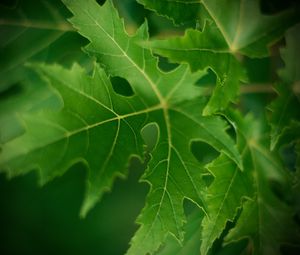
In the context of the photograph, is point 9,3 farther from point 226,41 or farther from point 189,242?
point 189,242

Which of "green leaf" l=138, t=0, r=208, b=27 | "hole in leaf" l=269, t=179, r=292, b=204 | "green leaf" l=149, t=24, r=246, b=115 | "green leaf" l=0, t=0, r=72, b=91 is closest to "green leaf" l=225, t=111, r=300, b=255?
"hole in leaf" l=269, t=179, r=292, b=204

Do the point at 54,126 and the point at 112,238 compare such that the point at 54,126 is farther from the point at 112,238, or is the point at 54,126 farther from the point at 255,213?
the point at 112,238

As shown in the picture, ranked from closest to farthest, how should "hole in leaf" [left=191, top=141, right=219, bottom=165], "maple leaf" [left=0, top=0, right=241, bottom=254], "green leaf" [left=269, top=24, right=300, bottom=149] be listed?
"maple leaf" [left=0, top=0, right=241, bottom=254] < "green leaf" [left=269, top=24, right=300, bottom=149] < "hole in leaf" [left=191, top=141, right=219, bottom=165]

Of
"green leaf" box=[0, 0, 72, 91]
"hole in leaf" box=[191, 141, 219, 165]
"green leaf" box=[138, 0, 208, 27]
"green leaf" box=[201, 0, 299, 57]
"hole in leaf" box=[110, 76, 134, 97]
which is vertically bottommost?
"hole in leaf" box=[191, 141, 219, 165]

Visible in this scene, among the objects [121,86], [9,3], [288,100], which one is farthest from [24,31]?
[288,100]

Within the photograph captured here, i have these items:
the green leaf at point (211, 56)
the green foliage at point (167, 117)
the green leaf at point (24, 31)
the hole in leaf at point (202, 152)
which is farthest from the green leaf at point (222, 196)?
the green leaf at point (24, 31)

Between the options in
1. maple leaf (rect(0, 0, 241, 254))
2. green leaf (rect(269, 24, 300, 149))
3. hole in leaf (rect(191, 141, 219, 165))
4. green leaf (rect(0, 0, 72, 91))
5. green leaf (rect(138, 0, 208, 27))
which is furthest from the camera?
Answer: hole in leaf (rect(191, 141, 219, 165))

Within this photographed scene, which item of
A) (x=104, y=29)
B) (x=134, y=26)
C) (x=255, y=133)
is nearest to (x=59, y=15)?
(x=134, y=26)

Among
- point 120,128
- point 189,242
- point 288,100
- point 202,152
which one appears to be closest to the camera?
point 120,128

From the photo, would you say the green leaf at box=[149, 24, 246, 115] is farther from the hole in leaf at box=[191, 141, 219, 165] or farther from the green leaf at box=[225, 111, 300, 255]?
the hole in leaf at box=[191, 141, 219, 165]
